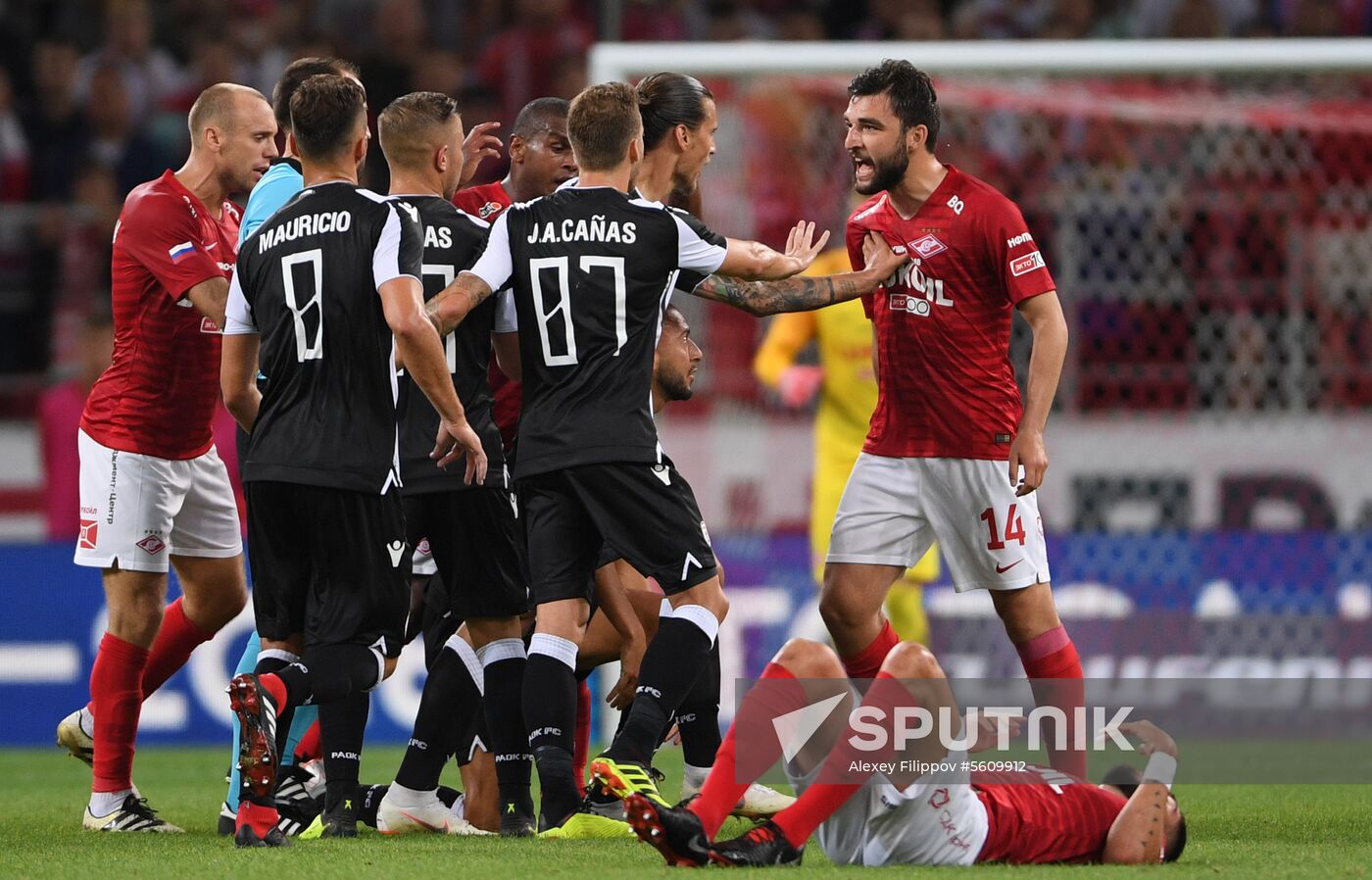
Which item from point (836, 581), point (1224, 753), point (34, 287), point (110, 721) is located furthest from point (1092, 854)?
point (34, 287)

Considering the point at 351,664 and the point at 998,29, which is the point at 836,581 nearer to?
the point at 351,664

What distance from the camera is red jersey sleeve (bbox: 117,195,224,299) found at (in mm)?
5938

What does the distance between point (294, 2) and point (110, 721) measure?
29.0ft

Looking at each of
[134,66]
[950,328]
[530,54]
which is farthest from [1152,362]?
[134,66]

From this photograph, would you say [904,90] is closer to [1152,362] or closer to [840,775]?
[840,775]

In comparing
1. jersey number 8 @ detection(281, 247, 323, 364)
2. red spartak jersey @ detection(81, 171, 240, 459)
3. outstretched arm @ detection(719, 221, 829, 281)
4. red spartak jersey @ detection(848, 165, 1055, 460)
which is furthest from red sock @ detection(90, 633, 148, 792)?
red spartak jersey @ detection(848, 165, 1055, 460)

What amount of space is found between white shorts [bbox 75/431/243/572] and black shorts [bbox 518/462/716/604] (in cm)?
142

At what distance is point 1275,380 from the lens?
10.2 m

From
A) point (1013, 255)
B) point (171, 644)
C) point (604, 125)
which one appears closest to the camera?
point (604, 125)

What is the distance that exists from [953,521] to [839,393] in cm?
296

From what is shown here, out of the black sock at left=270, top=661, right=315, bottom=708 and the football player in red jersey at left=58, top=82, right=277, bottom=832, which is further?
the football player in red jersey at left=58, top=82, right=277, bottom=832

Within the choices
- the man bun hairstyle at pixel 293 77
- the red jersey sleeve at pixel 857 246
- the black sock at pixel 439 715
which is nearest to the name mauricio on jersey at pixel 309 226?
the man bun hairstyle at pixel 293 77

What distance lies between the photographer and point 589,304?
17.8 feet

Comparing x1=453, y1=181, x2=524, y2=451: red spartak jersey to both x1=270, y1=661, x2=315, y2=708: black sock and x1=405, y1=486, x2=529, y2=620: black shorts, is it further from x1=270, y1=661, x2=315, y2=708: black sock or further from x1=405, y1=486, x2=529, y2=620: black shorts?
x1=270, y1=661, x2=315, y2=708: black sock
